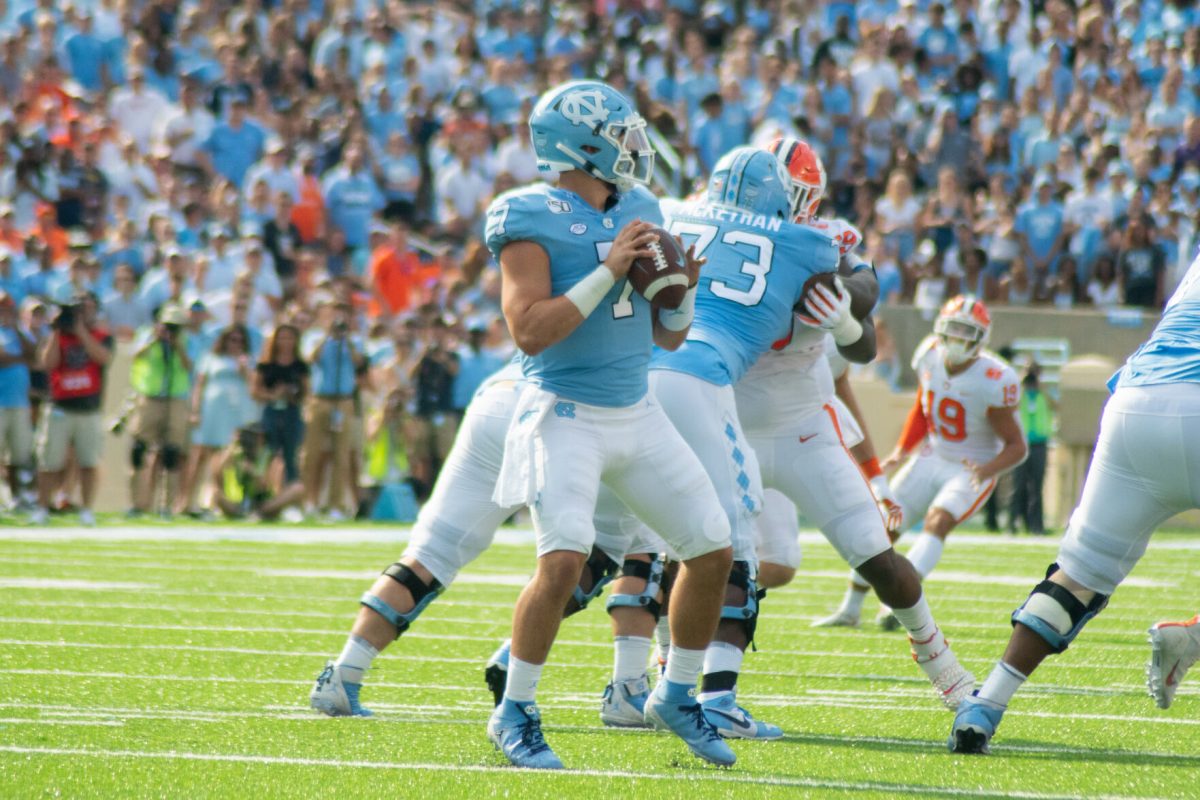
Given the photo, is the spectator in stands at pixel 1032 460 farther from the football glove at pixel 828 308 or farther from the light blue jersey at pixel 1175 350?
the light blue jersey at pixel 1175 350

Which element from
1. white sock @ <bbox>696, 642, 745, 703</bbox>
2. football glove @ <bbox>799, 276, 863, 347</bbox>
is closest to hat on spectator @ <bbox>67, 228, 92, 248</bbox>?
football glove @ <bbox>799, 276, 863, 347</bbox>

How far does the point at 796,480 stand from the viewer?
6332 mm

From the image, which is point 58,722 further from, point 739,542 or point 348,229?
point 348,229

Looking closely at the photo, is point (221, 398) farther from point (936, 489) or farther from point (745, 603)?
point (745, 603)

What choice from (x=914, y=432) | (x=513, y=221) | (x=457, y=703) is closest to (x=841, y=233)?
(x=513, y=221)

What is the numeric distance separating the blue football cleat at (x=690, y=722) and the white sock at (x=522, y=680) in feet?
1.29

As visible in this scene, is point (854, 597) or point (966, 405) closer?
point (854, 597)

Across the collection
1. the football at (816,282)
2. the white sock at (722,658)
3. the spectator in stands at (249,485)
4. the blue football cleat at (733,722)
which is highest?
the football at (816,282)

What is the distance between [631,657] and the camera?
5820mm

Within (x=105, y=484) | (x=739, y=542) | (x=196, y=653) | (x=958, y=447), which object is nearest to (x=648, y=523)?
(x=739, y=542)

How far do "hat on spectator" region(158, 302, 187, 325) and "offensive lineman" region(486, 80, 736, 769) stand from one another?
9970 millimetres

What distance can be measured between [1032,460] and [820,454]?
30.8 ft

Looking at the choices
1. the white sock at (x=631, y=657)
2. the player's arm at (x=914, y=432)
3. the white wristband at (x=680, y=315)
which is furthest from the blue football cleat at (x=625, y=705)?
the player's arm at (x=914, y=432)

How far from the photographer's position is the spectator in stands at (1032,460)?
50.0ft
